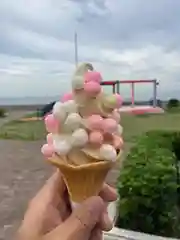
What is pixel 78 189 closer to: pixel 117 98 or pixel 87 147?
pixel 87 147

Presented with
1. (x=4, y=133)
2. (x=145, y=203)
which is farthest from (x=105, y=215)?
(x=4, y=133)

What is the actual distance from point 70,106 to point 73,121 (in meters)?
0.05

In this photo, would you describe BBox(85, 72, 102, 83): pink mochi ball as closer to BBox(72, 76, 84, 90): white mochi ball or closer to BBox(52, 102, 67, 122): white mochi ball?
BBox(72, 76, 84, 90): white mochi ball

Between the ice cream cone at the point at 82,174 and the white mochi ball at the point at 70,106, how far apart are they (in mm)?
133

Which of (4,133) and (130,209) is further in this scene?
(4,133)

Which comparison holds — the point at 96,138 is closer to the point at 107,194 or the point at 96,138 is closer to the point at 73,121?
the point at 73,121

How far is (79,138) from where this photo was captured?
3.97 ft

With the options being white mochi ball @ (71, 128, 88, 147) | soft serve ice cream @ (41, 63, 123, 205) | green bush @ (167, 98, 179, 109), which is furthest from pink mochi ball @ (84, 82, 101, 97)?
green bush @ (167, 98, 179, 109)

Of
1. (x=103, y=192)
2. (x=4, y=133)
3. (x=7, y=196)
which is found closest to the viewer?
(x=103, y=192)

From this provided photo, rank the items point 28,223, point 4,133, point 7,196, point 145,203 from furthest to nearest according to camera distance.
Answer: point 4,133, point 7,196, point 145,203, point 28,223

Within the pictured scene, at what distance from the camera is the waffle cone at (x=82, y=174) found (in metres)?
1.22

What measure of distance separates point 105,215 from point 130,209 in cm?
188

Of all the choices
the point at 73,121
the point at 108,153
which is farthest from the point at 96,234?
the point at 73,121

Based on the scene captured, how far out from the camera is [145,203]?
3.01 meters
